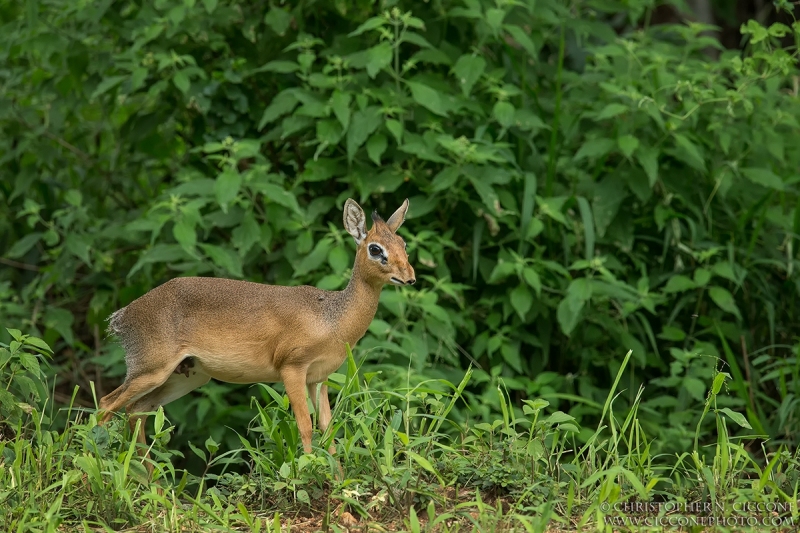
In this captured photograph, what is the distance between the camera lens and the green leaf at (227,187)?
6.38 m

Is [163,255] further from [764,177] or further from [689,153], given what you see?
[764,177]

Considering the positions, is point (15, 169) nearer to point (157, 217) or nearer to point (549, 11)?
point (157, 217)

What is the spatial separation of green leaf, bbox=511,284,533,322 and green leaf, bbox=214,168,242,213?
1.87 m

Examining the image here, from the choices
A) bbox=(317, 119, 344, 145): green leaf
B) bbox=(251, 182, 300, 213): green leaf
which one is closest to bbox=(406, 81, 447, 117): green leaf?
bbox=(317, 119, 344, 145): green leaf

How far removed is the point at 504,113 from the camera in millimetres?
6961

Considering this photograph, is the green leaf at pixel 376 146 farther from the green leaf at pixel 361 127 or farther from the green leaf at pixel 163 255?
the green leaf at pixel 163 255

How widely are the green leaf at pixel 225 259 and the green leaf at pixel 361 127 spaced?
951mm

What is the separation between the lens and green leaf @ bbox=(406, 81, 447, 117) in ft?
22.2

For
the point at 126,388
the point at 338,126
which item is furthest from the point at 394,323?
the point at 126,388

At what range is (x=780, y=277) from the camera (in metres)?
7.83

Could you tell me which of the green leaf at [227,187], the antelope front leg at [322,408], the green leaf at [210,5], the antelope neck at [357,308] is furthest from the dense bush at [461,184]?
the antelope neck at [357,308]

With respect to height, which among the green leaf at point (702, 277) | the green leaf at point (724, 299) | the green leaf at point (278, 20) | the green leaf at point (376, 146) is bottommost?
the green leaf at point (724, 299)

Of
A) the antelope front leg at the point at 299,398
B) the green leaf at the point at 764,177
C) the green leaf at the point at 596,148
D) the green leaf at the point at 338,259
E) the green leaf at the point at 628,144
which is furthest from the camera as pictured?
the green leaf at the point at 764,177

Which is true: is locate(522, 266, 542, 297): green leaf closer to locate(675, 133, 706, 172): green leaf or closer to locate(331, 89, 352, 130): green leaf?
locate(675, 133, 706, 172): green leaf
